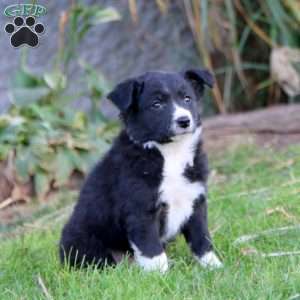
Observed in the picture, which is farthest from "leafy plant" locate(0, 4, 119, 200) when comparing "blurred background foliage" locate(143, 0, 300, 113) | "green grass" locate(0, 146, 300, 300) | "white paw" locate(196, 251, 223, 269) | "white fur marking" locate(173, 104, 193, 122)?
"white fur marking" locate(173, 104, 193, 122)

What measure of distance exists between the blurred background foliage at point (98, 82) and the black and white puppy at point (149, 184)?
258 centimetres

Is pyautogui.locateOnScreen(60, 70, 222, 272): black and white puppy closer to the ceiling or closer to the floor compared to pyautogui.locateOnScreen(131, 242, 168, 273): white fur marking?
closer to the ceiling

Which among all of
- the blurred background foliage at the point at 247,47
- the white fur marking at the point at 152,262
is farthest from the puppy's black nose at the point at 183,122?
the blurred background foliage at the point at 247,47

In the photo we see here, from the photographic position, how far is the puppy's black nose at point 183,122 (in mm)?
4234

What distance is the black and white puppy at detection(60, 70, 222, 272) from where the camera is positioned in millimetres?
4285

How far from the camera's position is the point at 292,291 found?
367 cm

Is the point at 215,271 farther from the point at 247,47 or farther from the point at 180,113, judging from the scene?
the point at 247,47

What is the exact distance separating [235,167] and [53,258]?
2.80 metres

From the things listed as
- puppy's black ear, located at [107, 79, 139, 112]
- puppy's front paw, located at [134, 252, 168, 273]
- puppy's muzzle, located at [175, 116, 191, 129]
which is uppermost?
puppy's black ear, located at [107, 79, 139, 112]

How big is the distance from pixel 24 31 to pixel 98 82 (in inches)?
143

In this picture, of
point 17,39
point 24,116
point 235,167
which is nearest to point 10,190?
point 24,116

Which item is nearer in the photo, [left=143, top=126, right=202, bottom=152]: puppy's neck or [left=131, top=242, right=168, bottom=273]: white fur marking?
[left=131, top=242, right=168, bottom=273]: white fur marking

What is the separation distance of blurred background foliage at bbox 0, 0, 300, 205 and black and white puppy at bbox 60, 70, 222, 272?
102 inches

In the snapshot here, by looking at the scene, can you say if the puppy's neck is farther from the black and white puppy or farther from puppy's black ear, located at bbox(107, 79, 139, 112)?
puppy's black ear, located at bbox(107, 79, 139, 112)
